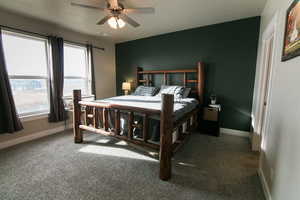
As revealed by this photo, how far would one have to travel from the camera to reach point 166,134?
1.73 meters

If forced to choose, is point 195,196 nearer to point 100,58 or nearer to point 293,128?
point 293,128

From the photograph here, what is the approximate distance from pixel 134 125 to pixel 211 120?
74.8 inches

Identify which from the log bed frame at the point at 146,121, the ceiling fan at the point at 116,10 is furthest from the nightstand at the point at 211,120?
the ceiling fan at the point at 116,10

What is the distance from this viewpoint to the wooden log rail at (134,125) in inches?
67.9

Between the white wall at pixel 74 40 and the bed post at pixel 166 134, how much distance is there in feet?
9.45

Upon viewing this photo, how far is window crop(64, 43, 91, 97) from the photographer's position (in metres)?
3.62

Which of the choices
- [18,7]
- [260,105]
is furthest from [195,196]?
[18,7]

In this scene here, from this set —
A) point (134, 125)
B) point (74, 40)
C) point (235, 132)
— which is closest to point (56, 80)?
point (74, 40)

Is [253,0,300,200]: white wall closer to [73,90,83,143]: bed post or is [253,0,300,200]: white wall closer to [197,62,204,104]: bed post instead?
[197,62,204,104]: bed post

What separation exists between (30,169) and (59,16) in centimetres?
274

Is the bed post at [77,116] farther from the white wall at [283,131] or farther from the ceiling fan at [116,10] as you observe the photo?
the white wall at [283,131]

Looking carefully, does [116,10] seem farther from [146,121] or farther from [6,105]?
[6,105]

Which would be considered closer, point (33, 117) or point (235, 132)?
point (33, 117)

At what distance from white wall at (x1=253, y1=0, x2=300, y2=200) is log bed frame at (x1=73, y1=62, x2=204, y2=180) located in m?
1.03
